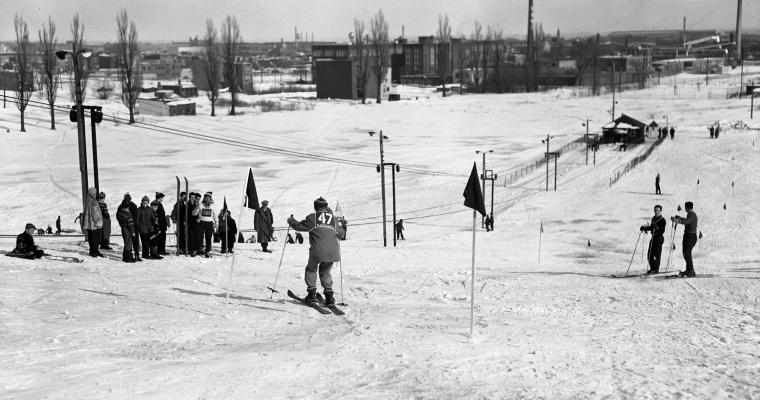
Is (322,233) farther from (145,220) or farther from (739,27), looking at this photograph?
(739,27)

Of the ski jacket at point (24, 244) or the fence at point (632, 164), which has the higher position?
the ski jacket at point (24, 244)

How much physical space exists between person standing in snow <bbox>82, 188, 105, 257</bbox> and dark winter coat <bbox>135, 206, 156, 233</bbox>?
0.60m

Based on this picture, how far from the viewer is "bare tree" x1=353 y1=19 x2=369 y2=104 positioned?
10022 centimetres

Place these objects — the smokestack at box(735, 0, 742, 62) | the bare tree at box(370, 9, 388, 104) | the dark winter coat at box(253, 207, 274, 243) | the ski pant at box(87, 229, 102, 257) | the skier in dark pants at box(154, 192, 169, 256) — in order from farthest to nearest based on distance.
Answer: the smokestack at box(735, 0, 742, 62) < the bare tree at box(370, 9, 388, 104) < the dark winter coat at box(253, 207, 274, 243) < the skier in dark pants at box(154, 192, 169, 256) < the ski pant at box(87, 229, 102, 257)

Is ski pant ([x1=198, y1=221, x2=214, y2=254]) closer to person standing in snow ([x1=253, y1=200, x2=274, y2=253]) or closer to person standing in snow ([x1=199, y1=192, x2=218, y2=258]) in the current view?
person standing in snow ([x1=199, y1=192, x2=218, y2=258])

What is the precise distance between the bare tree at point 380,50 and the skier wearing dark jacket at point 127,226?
84519 mm

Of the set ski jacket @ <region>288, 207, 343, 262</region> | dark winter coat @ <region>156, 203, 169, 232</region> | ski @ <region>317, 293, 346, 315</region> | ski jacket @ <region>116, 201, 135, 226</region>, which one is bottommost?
ski @ <region>317, 293, 346, 315</region>

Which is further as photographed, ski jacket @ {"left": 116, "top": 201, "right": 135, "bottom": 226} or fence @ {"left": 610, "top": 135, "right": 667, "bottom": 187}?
fence @ {"left": 610, "top": 135, "right": 667, "bottom": 187}

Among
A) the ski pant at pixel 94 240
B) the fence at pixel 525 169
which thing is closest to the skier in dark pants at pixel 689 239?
the ski pant at pixel 94 240

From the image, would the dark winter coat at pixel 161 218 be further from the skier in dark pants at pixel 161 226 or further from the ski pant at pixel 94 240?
the ski pant at pixel 94 240


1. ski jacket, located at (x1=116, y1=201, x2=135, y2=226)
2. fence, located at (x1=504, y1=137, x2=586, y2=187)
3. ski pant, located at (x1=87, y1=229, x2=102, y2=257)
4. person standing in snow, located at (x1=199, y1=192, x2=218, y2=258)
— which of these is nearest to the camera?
ski jacket, located at (x1=116, y1=201, x2=135, y2=226)

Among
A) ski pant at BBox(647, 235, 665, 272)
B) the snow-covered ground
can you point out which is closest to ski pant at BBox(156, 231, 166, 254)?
the snow-covered ground

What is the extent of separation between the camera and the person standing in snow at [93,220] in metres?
13.2

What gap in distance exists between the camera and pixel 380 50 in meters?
106
